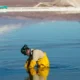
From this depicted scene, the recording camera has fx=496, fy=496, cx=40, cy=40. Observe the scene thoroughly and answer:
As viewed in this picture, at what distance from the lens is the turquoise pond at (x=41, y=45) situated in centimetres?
852

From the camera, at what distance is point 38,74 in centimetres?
829

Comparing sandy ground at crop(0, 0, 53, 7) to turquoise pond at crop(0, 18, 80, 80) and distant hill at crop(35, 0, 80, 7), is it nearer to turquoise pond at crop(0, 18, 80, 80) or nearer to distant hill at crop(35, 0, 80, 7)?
distant hill at crop(35, 0, 80, 7)

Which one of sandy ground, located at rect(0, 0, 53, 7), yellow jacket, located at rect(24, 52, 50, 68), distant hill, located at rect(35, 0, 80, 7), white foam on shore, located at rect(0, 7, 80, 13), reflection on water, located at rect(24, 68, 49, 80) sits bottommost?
reflection on water, located at rect(24, 68, 49, 80)

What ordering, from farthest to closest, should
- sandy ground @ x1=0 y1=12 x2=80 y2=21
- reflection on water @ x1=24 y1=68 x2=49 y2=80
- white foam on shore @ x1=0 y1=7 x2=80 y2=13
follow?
white foam on shore @ x1=0 y1=7 x2=80 y2=13 → sandy ground @ x1=0 y1=12 x2=80 y2=21 → reflection on water @ x1=24 y1=68 x2=49 y2=80

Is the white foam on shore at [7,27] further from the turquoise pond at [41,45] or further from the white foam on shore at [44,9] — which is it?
the white foam on shore at [44,9]

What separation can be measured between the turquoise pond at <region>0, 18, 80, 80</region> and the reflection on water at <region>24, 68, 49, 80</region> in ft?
0.22

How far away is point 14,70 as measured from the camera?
8836mm

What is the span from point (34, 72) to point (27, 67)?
0.33 meters

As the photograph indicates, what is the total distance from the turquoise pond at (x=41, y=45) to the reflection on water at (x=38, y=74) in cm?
7

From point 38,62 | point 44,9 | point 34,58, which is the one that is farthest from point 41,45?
point 44,9

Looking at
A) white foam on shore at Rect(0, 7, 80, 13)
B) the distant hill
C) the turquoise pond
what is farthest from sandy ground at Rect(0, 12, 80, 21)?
the distant hill

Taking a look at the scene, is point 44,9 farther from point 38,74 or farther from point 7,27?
point 38,74

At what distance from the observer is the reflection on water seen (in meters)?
7.93

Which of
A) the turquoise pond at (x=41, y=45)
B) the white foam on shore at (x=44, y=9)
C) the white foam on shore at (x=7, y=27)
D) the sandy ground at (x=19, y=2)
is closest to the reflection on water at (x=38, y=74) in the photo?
the turquoise pond at (x=41, y=45)
